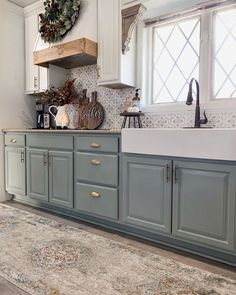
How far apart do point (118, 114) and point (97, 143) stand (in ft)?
2.04

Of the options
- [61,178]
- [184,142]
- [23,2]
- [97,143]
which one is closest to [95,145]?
[97,143]

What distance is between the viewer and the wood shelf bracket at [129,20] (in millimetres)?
2307

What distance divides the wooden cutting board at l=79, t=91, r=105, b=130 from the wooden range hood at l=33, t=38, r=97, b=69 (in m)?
0.41

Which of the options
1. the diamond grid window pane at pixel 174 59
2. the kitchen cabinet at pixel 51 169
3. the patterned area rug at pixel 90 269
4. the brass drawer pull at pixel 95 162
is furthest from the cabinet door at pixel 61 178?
the diamond grid window pane at pixel 174 59

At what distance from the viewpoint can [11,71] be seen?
3.20 m

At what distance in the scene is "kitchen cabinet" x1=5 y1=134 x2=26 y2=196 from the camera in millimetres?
2957

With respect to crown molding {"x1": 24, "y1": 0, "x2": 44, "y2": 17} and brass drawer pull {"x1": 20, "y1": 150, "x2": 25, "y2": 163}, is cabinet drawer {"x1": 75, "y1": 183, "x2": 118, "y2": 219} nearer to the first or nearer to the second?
brass drawer pull {"x1": 20, "y1": 150, "x2": 25, "y2": 163}

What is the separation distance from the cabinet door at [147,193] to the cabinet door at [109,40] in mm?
932

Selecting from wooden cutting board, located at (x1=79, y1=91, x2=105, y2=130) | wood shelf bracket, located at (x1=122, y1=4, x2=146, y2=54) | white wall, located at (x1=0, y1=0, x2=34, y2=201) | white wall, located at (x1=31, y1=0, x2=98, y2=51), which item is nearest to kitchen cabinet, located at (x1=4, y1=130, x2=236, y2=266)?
white wall, located at (x1=0, y1=0, x2=34, y2=201)

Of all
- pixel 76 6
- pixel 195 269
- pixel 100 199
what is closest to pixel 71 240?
pixel 100 199

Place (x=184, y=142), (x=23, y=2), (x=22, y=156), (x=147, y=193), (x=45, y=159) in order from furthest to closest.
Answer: (x=23, y=2), (x=22, y=156), (x=45, y=159), (x=147, y=193), (x=184, y=142)

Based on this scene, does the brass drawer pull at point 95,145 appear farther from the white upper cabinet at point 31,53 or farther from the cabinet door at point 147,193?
the white upper cabinet at point 31,53

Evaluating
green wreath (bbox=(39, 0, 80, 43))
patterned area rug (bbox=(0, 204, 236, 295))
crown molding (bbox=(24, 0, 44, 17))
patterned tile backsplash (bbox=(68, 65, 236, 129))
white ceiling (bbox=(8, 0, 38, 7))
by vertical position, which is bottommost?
patterned area rug (bbox=(0, 204, 236, 295))

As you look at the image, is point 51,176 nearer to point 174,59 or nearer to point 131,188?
point 131,188
